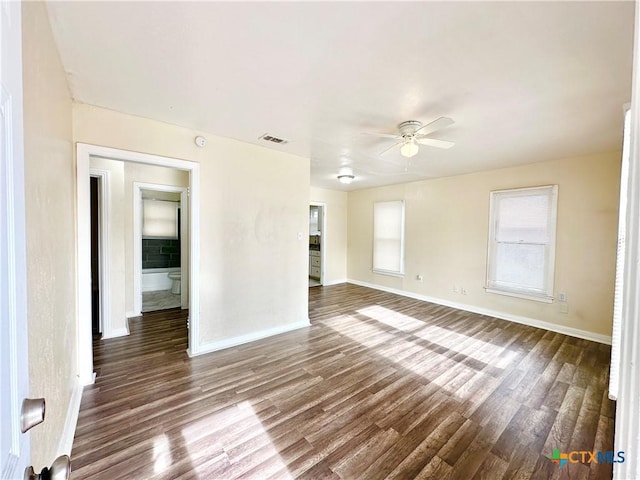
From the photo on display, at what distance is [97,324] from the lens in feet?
12.0

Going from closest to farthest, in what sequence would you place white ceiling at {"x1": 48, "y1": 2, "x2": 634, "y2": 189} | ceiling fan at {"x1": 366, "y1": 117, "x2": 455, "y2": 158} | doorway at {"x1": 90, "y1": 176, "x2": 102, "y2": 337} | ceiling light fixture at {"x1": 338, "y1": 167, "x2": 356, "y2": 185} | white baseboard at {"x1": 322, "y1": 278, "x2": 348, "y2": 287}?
1. white ceiling at {"x1": 48, "y1": 2, "x2": 634, "y2": 189}
2. ceiling fan at {"x1": 366, "y1": 117, "x2": 455, "y2": 158}
3. doorway at {"x1": 90, "y1": 176, "x2": 102, "y2": 337}
4. ceiling light fixture at {"x1": 338, "y1": 167, "x2": 356, "y2": 185}
5. white baseboard at {"x1": 322, "y1": 278, "x2": 348, "y2": 287}

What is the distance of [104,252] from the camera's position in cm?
333

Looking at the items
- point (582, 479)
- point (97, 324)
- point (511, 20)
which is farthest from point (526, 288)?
point (97, 324)

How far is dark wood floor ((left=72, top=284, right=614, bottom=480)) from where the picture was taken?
1.63 metres

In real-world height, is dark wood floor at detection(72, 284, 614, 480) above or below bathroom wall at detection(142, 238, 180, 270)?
below

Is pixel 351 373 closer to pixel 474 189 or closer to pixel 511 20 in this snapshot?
pixel 511 20

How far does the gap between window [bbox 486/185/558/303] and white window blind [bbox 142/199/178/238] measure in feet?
22.1

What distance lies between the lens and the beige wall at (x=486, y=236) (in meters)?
3.44

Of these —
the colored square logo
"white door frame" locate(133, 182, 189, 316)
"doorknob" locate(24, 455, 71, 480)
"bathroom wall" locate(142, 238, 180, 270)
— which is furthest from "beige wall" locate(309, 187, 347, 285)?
"doorknob" locate(24, 455, 71, 480)

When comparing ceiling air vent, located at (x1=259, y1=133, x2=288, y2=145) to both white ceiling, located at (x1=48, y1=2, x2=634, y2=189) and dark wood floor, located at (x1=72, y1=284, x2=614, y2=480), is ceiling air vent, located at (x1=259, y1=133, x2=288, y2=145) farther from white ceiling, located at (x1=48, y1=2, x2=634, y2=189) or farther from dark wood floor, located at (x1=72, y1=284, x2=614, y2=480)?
dark wood floor, located at (x1=72, y1=284, x2=614, y2=480)

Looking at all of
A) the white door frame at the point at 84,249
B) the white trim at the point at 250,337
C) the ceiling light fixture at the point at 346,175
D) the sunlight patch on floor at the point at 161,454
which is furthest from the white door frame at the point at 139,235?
the sunlight patch on floor at the point at 161,454

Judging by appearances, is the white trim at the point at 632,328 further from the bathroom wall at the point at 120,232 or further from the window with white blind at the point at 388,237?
the window with white blind at the point at 388,237

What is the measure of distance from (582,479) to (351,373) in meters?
1.65

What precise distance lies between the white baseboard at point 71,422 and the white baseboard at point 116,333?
4.05ft
